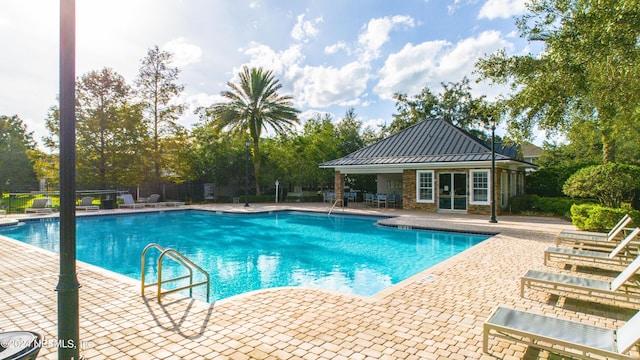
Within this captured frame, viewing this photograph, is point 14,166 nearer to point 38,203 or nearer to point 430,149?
point 38,203

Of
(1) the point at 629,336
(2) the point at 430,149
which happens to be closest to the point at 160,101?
(2) the point at 430,149

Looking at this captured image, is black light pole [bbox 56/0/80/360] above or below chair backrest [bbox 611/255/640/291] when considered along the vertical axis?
above

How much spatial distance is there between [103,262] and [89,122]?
13922 millimetres

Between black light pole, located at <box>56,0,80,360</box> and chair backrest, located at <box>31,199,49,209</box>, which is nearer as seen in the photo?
black light pole, located at <box>56,0,80,360</box>

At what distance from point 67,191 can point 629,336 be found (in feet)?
14.5

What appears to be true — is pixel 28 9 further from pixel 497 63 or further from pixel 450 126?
pixel 450 126

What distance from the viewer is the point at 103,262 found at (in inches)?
343

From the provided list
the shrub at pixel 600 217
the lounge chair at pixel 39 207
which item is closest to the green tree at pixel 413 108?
the shrub at pixel 600 217

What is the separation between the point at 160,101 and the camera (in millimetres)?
22969

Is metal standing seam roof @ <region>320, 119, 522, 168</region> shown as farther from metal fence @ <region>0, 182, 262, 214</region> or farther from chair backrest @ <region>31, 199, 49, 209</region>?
chair backrest @ <region>31, 199, 49, 209</region>

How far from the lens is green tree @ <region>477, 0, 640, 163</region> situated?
6.93 metres

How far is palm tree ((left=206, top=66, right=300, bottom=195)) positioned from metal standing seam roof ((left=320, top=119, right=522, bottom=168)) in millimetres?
6581

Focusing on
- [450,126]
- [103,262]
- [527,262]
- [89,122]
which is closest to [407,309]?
[527,262]

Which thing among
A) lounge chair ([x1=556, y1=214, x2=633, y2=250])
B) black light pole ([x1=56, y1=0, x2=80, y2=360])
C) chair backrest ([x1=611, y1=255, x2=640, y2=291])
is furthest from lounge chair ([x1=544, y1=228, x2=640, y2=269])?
black light pole ([x1=56, y1=0, x2=80, y2=360])
